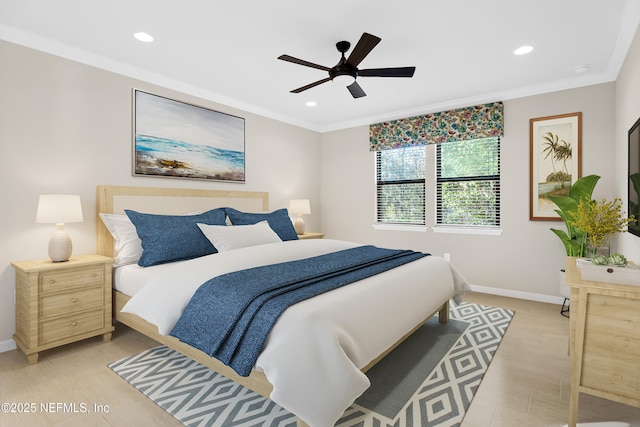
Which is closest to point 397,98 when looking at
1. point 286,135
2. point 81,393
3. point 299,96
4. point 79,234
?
point 299,96

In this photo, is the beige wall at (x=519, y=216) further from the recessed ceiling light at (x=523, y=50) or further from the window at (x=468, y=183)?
the recessed ceiling light at (x=523, y=50)

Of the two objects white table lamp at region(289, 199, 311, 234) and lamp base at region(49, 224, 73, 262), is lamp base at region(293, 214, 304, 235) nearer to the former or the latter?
white table lamp at region(289, 199, 311, 234)

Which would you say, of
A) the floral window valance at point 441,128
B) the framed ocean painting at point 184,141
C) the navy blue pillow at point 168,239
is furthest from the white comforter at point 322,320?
the floral window valance at point 441,128

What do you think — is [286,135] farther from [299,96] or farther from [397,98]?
[397,98]

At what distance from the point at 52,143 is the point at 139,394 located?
2163mm

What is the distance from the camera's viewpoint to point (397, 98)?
4.19 m

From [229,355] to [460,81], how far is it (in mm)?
3503

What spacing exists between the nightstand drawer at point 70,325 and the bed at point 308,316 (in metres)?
0.17

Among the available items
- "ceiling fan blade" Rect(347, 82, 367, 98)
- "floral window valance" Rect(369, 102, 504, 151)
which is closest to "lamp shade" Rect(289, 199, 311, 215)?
"floral window valance" Rect(369, 102, 504, 151)

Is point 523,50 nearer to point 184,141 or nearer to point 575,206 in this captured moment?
point 575,206

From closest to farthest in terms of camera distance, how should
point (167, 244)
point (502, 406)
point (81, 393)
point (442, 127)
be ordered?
point (502, 406)
point (81, 393)
point (167, 244)
point (442, 127)

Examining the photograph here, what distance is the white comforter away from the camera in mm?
1470

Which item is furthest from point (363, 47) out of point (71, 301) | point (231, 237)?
point (71, 301)

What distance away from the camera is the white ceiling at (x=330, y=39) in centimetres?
230
